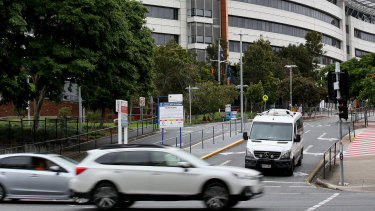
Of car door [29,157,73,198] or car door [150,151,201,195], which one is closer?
car door [150,151,201,195]

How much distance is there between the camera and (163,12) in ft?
252

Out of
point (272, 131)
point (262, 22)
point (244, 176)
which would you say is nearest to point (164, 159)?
point (244, 176)

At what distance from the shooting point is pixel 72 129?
36.9 m

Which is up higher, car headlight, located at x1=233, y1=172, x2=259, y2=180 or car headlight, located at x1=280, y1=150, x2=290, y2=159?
car headlight, located at x1=233, y1=172, x2=259, y2=180

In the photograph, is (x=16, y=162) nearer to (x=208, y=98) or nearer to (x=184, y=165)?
(x=184, y=165)

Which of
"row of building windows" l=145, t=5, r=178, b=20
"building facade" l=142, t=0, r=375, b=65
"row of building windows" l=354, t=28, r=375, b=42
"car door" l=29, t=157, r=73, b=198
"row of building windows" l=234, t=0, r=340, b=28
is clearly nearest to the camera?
"car door" l=29, t=157, r=73, b=198

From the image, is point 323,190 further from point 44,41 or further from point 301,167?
point 44,41

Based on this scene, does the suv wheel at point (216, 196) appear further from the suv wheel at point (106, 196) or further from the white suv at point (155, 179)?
the suv wheel at point (106, 196)

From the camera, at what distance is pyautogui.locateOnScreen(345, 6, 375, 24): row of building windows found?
11299 cm

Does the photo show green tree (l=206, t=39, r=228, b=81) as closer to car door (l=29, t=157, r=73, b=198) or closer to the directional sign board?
the directional sign board

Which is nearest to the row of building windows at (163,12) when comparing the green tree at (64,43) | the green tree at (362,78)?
the green tree at (362,78)

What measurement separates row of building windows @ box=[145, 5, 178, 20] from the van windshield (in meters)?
53.4

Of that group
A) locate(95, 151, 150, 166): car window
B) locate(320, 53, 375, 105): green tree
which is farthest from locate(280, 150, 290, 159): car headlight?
locate(320, 53, 375, 105): green tree

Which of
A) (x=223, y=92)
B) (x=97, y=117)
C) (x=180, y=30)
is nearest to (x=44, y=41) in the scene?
(x=97, y=117)
